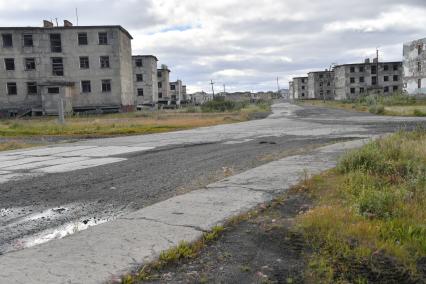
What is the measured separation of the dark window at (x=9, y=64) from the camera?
46.3 m

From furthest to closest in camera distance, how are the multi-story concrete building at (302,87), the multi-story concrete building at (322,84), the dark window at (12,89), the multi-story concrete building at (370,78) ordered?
the multi-story concrete building at (302,87), the multi-story concrete building at (322,84), the multi-story concrete building at (370,78), the dark window at (12,89)

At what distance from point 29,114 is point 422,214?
48.0 m

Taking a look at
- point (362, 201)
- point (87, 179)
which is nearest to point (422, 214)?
point (362, 201)

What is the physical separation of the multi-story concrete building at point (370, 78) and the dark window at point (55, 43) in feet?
196

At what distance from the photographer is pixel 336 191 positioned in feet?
19.8

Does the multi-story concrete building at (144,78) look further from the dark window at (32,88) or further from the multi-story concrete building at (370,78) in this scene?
the multi-story concrete building at (370,78)

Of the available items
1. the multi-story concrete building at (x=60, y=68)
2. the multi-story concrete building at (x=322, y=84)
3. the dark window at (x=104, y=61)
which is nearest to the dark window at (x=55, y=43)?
the multi-story concrete building at (x=60, y=68)

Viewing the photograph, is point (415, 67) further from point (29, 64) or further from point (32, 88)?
point (29, 64)

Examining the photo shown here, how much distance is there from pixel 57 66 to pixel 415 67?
48.8 metres

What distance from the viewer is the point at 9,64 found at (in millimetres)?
46406

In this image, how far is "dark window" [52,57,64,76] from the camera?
4712cm

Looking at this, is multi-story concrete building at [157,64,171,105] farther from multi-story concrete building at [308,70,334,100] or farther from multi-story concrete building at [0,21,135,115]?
multi-story concrete building at [308,70,334,100]

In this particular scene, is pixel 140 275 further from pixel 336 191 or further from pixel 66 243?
pixel 336 191

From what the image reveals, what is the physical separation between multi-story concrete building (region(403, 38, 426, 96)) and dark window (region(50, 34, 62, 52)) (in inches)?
1878
